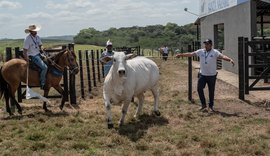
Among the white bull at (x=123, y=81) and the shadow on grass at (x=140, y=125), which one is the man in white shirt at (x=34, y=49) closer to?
the white bull at (x=123, y=81)

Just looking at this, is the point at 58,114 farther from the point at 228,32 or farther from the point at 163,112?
the point at 228,32

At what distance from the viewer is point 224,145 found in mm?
7527

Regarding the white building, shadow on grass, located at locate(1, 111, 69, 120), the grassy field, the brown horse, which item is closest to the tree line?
the white building

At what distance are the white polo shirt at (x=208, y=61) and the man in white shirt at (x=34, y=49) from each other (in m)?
3.99

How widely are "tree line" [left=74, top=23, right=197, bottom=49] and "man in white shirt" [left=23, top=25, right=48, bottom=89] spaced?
143 feet

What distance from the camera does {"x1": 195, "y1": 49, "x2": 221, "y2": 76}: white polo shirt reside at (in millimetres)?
10969

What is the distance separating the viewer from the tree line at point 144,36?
253 ft

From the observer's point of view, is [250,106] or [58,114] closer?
[58,114]

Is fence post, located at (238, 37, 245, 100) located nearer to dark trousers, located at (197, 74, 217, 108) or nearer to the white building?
dark trousers, located at (197, 74, 217, 108)

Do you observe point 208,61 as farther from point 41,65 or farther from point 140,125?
point 41,65

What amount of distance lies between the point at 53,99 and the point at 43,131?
18.0 ft

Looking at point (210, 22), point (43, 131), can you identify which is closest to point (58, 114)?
point (43, 131)

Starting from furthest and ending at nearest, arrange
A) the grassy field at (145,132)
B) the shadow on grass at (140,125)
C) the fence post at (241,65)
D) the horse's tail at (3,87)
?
the fence post at (241,65) < the horse's tail at (3,87) < the shadow on grass at (140,125) < the grassy field at (145,132)

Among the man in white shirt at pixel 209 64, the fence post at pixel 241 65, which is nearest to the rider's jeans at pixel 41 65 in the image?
the man in white shirt at pixel 209 64
